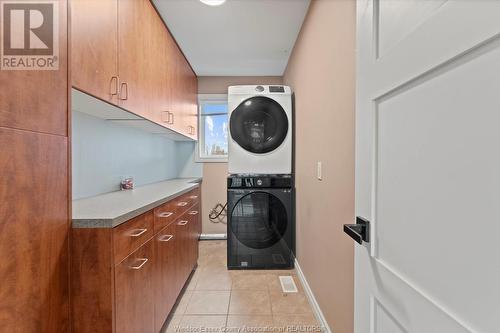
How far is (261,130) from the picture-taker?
2.61m

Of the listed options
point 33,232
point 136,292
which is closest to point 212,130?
point 136,292

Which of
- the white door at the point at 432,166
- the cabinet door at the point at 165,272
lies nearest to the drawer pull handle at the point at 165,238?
the cabinet door at the point at 165,272

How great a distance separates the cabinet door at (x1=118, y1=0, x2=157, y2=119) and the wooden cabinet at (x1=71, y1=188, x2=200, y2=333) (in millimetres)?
705

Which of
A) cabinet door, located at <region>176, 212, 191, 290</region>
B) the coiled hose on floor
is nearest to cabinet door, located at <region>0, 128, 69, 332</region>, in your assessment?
cabinet door, located at <region>176, 212, 191, 290</region>

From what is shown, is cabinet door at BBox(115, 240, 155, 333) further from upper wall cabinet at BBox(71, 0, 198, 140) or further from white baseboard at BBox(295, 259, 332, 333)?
white baseboard at BBox(295, 259, 332, 333)

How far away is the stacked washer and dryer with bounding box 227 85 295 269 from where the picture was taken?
257 cm

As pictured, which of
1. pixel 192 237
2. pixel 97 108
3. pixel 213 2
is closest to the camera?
pixel 97 108

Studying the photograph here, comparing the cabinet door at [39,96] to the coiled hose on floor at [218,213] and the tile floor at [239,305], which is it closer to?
the tile floor at [239,305]

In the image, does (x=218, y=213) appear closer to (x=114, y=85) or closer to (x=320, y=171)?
(x=320, y=171)

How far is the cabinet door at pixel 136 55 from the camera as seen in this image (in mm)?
1457

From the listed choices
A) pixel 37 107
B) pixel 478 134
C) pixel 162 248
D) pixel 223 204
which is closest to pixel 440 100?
pixel 478 134

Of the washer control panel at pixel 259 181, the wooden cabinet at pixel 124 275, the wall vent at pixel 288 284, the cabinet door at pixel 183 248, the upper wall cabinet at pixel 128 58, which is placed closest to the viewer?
the wooden cabinet at pixel 124 275

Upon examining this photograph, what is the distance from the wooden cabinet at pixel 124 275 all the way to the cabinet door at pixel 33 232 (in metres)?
0.05

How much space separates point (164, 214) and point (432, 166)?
4.82ft
